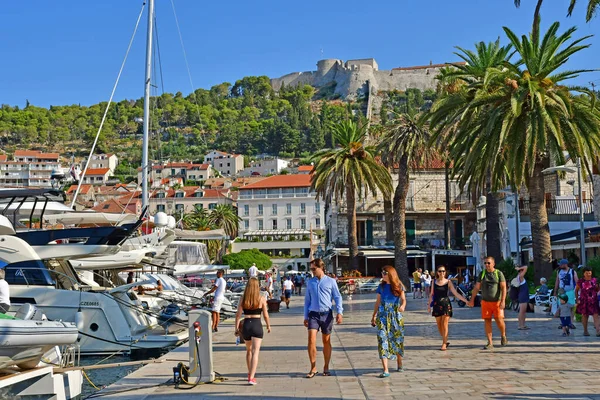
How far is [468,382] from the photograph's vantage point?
33.3 feet

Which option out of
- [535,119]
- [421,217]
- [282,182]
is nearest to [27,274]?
[535,119]

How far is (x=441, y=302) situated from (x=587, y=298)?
3.63 metres

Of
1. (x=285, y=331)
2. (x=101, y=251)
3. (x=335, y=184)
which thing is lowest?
(x=285, y=331)

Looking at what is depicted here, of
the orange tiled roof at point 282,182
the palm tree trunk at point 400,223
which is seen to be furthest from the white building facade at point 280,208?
the palm tree trunk at point 400,223

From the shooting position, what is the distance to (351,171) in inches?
1823

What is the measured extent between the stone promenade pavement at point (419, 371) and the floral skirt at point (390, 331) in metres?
0.38

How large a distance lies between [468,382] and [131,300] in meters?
12.6

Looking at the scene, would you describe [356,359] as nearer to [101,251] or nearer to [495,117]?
[101,251]

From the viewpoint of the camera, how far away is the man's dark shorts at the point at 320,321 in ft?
37.0

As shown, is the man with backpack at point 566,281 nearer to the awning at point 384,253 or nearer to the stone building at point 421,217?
the awning at point 384,253

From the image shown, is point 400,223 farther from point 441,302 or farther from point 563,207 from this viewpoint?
point 441,302

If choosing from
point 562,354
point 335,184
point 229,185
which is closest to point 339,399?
point 562,354

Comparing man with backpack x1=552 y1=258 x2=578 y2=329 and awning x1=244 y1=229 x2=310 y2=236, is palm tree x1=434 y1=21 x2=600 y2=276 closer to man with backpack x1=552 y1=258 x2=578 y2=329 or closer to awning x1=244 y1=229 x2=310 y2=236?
man with backpack x1=552 y1=258 x2=578 y2=329

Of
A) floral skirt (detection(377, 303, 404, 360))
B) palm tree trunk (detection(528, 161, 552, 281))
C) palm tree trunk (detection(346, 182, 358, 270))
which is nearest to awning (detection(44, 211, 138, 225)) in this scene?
palm tree trunk (detection(528, 161, 552, 281))
